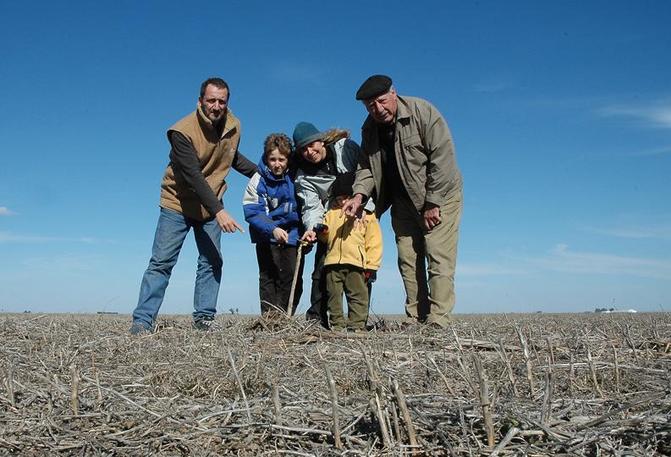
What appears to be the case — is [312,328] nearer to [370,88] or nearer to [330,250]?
[330,250]

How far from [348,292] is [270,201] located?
1159mm

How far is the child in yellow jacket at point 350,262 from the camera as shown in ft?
20.5

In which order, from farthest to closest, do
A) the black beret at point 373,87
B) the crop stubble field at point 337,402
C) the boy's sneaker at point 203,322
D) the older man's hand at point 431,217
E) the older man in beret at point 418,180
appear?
the boy's sneaker at point 203,322, the older man's hand at point 431,217, the older man in beret at point 418,180, the black beret at point 373,87, the crop stubble field at point 337,402

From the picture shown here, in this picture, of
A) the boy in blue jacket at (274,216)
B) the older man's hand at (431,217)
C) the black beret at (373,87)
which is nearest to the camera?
the black beret at (373,87)

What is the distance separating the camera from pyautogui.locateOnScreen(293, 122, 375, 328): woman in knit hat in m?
6.30

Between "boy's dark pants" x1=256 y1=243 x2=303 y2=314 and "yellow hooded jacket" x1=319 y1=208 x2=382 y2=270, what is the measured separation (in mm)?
384

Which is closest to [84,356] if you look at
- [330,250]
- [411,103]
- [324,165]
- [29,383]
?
[29,383]

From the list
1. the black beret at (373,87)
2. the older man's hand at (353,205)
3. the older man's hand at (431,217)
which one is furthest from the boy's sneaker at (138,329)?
the black beret at (373,87)

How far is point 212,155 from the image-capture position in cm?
653

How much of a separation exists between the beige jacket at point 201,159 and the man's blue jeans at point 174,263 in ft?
0.38

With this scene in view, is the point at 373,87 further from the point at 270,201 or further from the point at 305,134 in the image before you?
the point at 270,201

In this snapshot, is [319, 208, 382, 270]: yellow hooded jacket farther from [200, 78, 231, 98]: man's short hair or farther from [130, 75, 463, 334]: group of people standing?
[200, 78, 231, 98]: man's short hair

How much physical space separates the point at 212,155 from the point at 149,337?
1.97 metres

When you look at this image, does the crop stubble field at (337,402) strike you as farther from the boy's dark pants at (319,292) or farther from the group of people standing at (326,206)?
the boy's dark pants at (319,292)
